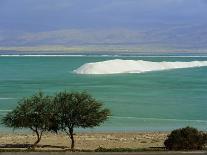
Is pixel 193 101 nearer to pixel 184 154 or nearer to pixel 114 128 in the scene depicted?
pixel 114 128

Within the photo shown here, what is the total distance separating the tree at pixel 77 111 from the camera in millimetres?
23219

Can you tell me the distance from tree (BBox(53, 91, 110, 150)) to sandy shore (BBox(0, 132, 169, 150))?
1.31 metres

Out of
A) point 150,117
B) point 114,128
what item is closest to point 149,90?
point 150,117

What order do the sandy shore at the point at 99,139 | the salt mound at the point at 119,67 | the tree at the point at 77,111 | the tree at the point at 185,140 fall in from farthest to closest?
1. the salt mound at the point at 119,67
2. the sandy shore at the point at 99,139
3. the tree at the point at 77,111
4. the tree at the point at 185,140

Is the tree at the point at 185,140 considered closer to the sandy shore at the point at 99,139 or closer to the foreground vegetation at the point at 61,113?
the sandy shore at the point at 99,139

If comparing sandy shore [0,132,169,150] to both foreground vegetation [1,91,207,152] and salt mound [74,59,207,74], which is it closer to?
foreground vegetation [1,91,207,152]

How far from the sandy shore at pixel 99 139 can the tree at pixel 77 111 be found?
51.4 inches

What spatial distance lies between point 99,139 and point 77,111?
4.58 m


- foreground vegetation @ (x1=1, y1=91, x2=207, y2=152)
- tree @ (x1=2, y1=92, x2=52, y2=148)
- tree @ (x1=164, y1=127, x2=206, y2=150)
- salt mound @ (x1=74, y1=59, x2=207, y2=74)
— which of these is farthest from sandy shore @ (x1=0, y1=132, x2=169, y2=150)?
salt mound @ (x1=74, y1=59, x2=207, y2=74)

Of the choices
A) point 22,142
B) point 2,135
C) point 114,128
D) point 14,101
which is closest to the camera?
point 22,142

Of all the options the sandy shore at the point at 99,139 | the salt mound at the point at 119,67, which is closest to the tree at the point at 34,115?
the sandy shore at the point at 99,139

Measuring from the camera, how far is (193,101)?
158 feet

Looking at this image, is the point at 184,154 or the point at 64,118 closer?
the point at 184,154

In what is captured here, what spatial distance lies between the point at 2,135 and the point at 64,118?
23.7 ft
